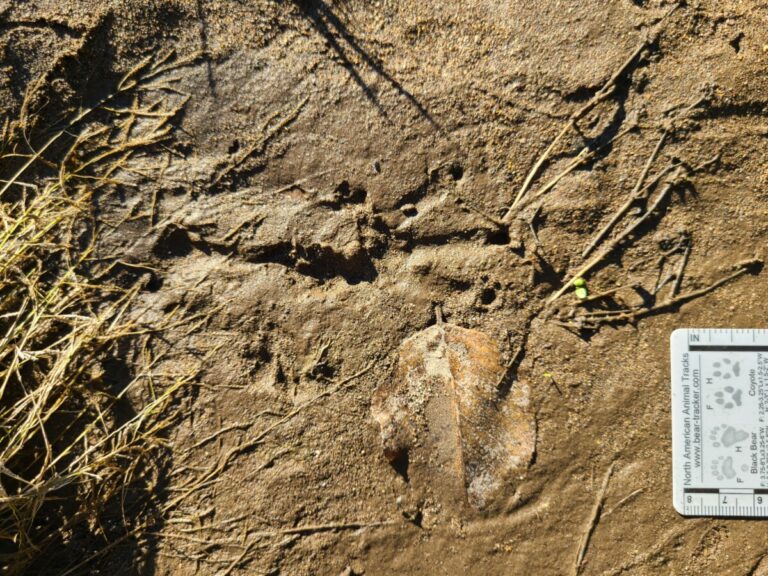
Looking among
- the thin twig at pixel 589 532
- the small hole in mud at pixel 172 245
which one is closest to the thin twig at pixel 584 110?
the thin twig at pixel 589 532

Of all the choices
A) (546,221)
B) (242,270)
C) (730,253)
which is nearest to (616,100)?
(546,221)

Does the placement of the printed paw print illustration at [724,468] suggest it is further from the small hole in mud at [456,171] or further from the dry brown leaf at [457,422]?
the small hole in mud at [456,171]

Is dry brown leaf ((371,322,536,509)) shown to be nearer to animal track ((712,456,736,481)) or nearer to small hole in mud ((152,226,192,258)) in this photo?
animal track ((712,456,736,481))

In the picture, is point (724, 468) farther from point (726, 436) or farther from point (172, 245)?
point (172, 245)

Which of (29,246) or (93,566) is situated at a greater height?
(29,246)

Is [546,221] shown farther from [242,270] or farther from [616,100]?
[242,270]
